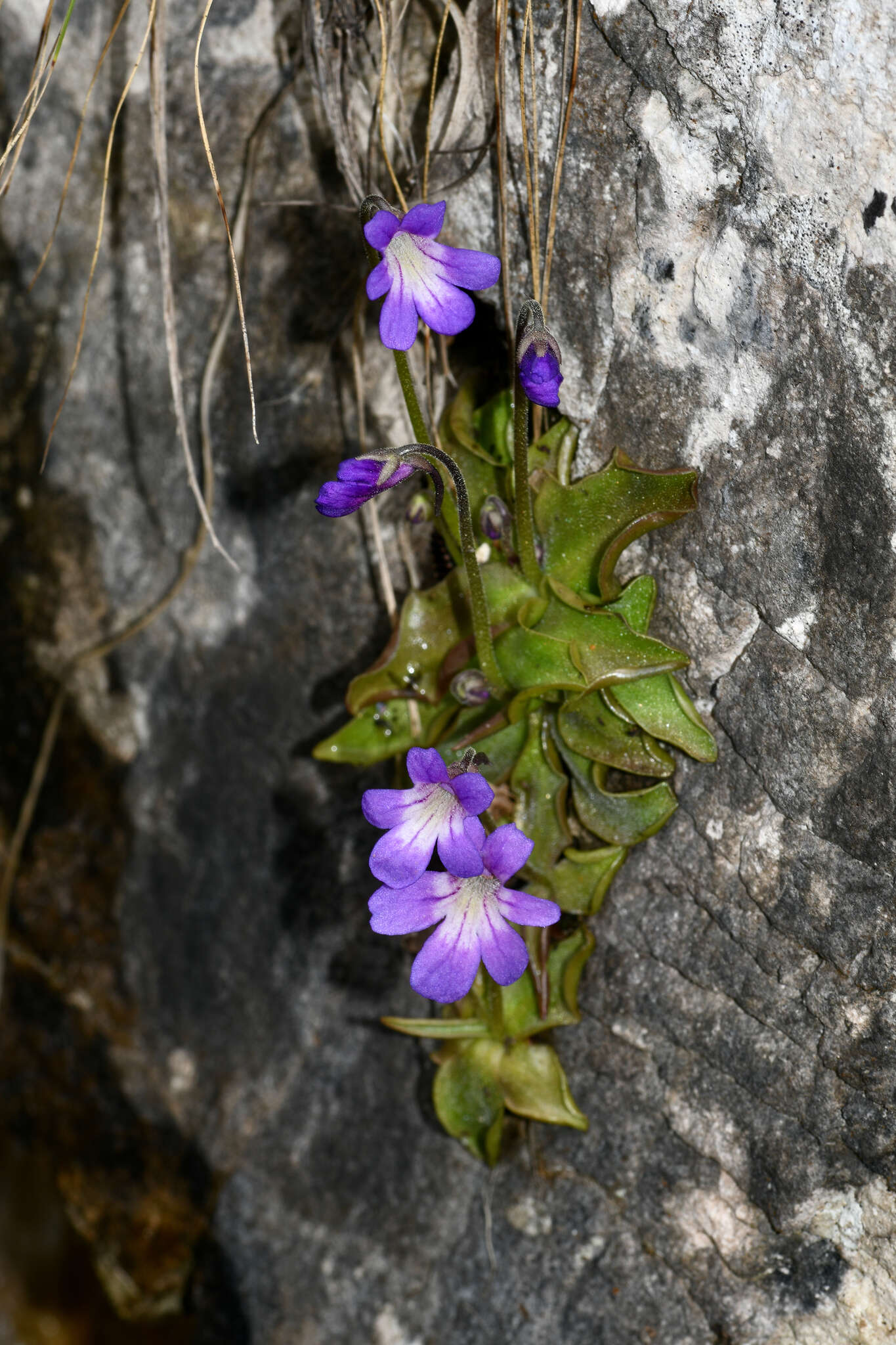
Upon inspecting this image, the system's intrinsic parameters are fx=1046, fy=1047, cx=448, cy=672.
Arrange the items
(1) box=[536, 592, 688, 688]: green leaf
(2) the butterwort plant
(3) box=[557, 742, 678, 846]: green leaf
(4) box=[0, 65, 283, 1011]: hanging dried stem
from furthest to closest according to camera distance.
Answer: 1. (4) box=[0, 65, 283, 1011]: hanging dried stem
2. (3) box=[557, 742, 678, 846]: green leaf
3. (1) box=[536, 592, 688, 688]: green leaf
4. (2) the butterwort plant

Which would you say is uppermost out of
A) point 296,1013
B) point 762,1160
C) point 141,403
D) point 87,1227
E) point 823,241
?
point 823,241

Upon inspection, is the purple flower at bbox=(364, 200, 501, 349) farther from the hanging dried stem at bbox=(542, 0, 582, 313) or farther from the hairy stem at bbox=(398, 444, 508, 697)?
the hanging dried stem at bbox=(542, 0, 582, 313)

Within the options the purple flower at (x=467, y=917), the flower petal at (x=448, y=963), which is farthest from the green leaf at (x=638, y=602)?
the flower petal at (x=448, y=963)

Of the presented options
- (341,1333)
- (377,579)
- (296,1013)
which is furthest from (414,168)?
(341,1333)

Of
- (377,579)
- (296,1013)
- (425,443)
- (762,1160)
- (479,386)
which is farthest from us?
(296,1013)

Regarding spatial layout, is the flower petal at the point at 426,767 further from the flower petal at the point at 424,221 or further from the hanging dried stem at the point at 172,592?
the hanging dried stem at the point at 172,592

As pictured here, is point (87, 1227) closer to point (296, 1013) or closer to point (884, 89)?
point (296, 1013)

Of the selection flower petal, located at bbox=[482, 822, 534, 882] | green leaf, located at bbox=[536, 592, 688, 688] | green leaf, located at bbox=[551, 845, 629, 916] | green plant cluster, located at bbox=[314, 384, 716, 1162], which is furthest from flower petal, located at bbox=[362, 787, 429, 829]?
green leaf, located at bbox=[551, 845, 629, 916]
